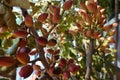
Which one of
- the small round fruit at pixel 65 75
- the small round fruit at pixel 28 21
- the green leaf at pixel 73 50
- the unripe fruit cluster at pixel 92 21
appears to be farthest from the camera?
the green leaf at pixel 73 50

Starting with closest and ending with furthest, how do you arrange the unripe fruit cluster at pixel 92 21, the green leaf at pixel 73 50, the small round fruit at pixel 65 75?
1. the small round fruit at pixel 65 75
2. the unripe fruit cluster at pixel 92 21
3. the green leaf at pixel 73 50

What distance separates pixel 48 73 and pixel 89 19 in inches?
16.5

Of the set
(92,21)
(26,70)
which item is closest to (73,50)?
(92,21)

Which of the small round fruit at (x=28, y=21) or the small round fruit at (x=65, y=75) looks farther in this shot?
the small round fruit at (x=65, y=75)

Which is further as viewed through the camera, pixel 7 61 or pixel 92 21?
pixel 92 21

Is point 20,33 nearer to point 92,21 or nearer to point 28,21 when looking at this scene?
point 28,21

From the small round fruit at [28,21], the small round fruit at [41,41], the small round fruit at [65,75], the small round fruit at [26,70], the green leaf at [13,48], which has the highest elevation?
the small round fruit at [28,21]

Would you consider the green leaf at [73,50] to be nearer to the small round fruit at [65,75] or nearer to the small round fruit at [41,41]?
the small round fruit at [65,75]

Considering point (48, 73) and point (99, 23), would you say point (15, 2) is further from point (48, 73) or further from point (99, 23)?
point (99, 23)

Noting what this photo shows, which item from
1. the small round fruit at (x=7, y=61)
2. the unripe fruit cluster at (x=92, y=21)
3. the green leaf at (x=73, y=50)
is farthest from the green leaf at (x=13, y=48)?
the green leaf at (x=73, y=50)

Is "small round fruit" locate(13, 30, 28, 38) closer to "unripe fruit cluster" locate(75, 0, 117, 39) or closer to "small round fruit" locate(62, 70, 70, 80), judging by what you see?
"small round fruit" locate(62, 70, 70, 80)

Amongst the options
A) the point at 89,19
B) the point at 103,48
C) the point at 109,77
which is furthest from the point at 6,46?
the point at 109,77

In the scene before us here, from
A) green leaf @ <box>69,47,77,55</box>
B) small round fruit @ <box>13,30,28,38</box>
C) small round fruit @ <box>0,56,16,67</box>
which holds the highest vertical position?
small round fruit @ <box>13,30,28,38</box>

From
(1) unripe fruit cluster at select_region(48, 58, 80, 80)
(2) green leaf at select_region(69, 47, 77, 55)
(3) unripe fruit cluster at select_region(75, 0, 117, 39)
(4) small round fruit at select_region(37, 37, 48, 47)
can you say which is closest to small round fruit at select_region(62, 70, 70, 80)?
(1) unripe fruit cluster at select_region(48, 58, 80, 80)
